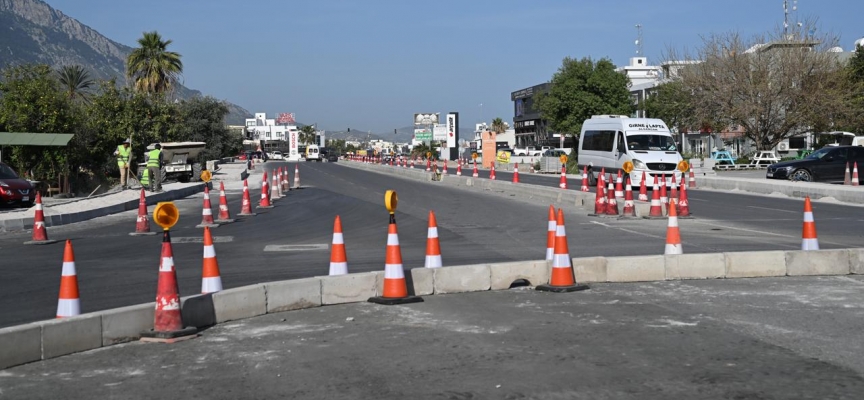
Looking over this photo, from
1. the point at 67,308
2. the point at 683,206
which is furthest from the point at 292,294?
the point at 683,206

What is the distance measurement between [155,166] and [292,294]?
959 inches

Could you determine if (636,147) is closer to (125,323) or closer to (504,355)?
(504,355)

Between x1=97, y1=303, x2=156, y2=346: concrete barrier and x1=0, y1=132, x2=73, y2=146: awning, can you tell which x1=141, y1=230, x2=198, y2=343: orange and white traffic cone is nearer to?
x1=97, y1=303, x2=156, y2=346: concrete barrier

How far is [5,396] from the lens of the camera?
19.8ft

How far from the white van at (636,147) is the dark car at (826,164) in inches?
197

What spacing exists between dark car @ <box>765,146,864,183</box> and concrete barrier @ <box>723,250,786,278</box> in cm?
2565

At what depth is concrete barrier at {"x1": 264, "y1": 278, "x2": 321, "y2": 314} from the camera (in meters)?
9.06

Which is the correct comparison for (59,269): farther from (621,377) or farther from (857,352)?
(857,352)

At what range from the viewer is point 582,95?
83.6 m

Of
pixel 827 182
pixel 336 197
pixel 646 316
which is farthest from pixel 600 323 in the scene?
pixel 827 182

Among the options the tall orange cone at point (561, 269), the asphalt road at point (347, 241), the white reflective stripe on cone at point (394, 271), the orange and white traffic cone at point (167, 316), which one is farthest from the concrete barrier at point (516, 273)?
the orange and white traffic cone at point (167, 316)

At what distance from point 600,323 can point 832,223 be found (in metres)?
13.0

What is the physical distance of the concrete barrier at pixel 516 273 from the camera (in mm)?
10430

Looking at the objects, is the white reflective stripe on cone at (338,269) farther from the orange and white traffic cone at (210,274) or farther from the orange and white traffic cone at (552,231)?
the orange and white traffic cone at (552,231)
